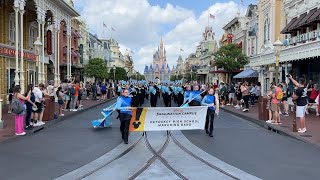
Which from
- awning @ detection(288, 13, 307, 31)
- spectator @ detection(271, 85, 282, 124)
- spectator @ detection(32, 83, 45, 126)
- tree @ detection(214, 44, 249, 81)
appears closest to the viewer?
spectator @ detection(32, 83, 45, 126)

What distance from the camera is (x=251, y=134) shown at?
50.0 ft

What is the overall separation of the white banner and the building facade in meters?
11.2

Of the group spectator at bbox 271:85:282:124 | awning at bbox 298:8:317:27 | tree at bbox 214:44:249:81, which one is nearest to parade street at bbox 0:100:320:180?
spectator at bbox 271:85:282:124

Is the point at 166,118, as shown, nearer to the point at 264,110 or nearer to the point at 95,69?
the point at 264,110

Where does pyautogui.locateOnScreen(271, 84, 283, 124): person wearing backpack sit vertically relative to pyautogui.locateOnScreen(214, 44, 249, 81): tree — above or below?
below

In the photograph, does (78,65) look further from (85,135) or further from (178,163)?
(178,163)

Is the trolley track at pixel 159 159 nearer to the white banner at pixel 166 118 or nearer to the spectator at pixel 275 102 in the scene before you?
the white banner at pixel 166 118

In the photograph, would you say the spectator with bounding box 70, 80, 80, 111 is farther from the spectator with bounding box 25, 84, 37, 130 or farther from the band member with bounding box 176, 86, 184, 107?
the spectator with bounding box 25, 84, 37, 130

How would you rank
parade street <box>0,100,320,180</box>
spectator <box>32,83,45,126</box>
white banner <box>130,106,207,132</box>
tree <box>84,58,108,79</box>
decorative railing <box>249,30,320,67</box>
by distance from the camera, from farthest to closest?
1. tree <box>84,58,108,79</box>
2. decorative railing <box>249,30,320,67</box>
3. spectator <box>32,83,45,126</box>
4. white banner <box>130,106,207,132</box>
5. parade street <box>0,100,320,180</box>

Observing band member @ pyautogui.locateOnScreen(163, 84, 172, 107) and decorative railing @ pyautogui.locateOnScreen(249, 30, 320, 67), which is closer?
decorative railing @ pyautogui.locateOnScreen(249, 30, 320, 67)

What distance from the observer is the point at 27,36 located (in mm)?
34812

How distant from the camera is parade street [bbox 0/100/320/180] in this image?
27.6ft

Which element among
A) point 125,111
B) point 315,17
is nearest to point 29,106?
point 125,111

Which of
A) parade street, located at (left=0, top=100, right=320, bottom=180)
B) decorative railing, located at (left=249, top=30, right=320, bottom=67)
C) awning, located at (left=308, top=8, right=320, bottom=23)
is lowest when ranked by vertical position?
parade street, located at (left=0, top=100, right=320, bottom=180)
